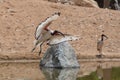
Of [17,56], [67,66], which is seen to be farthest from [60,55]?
[17,56]

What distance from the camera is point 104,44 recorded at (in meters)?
31.2

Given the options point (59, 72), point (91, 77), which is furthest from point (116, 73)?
point (59, 72)

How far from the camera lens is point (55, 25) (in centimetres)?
3231

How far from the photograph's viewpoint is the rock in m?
22.7

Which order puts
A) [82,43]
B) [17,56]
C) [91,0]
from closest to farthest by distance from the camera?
1. [17,56]
2. [82,43]
3. [91,0]

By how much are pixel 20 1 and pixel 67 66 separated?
522 inches

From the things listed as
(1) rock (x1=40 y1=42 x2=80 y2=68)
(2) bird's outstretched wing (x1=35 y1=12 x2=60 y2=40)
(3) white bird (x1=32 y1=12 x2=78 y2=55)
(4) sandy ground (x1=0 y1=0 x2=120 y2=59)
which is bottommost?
(4) sandy ground (x1=0 y1=0 x2=120 y2=59)

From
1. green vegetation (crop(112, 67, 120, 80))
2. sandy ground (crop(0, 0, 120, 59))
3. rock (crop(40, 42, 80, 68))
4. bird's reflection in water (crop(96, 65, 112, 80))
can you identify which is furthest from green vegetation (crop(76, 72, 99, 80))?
sandy ground (crop(0, 0, 120, 59))

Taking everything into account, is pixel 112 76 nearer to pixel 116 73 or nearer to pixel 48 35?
pixel 116 73

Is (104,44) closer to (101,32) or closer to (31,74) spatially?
(101,32)

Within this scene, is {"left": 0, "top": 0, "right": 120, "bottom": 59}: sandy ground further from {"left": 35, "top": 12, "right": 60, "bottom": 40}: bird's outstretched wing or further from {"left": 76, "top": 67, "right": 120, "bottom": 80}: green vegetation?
{"left": 76, "top": 67, "right": 120, "bottom": 80}: green vegetation

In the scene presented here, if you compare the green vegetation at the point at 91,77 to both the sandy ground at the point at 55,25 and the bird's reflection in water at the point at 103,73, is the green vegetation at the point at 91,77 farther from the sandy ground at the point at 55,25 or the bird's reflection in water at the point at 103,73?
the sandy ground at the point at 55,25

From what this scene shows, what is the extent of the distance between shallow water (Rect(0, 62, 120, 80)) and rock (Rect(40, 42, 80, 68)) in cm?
44

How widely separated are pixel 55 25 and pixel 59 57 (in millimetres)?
9683
